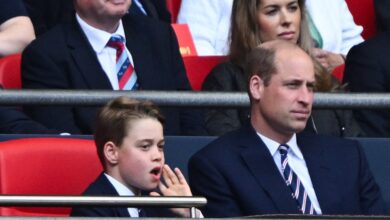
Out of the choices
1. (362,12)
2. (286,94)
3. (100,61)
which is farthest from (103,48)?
(362,12)

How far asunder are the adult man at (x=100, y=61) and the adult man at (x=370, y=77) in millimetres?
825

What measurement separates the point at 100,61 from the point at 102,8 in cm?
26

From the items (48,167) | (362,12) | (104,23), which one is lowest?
(362,12)

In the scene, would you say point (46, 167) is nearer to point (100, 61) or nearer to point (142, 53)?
point (100, 61)

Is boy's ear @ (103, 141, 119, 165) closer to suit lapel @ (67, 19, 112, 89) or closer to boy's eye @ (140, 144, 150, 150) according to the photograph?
boy's eye @ (140, 144, 150, 150)

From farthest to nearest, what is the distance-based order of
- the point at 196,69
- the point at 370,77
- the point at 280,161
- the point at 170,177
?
the point at 196,69, the point at 370,77, the point at 280,161, the point at 170,177

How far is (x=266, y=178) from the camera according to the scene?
5879 millimetres

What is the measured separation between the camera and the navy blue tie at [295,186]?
19.1 ft

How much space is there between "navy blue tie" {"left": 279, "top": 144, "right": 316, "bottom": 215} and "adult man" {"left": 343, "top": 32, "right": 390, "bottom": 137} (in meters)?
1.29

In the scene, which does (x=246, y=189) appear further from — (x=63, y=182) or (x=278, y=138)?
(x=63, y=182)

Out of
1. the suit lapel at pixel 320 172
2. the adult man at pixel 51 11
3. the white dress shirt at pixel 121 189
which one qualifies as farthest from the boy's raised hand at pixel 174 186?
the adult man at pixel 51 11

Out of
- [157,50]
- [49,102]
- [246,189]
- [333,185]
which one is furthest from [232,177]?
[157,50]

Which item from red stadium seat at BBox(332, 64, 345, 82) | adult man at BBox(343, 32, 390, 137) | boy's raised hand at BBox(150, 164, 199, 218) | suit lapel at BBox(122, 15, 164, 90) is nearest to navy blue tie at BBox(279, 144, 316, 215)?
boy's raised hand at BBox(150, 164, 199, 218)

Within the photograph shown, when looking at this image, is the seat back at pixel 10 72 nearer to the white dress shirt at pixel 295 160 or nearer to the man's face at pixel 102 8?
the man's face at pixel 102 8
